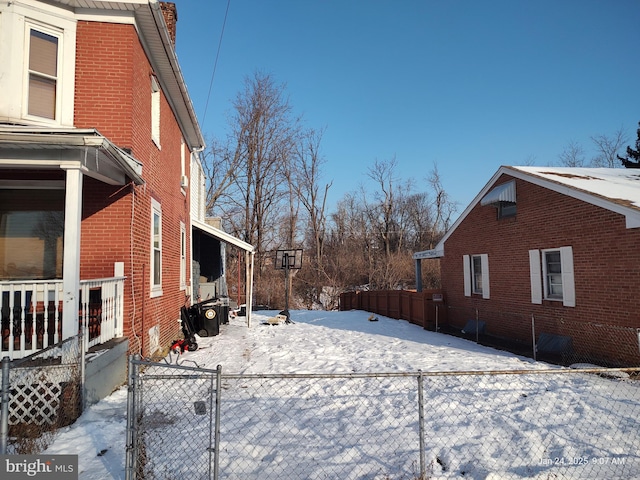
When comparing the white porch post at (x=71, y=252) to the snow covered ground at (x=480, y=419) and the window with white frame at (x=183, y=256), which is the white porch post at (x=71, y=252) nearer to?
the snow covered ground at (x=480, y=419)

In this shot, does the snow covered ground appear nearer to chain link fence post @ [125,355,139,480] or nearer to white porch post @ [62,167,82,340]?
chain link fence post @ [125,355,139,480]

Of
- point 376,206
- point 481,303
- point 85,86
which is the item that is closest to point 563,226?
point 481,303

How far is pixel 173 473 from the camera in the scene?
4133mm

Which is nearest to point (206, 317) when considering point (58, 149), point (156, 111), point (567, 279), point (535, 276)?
point (156, 111)

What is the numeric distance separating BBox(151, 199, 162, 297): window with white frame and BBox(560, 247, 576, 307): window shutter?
9.53 meters

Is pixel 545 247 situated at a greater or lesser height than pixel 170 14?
lesser

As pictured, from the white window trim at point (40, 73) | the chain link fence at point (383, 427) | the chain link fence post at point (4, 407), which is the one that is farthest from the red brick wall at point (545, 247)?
the white window trim at point (40, 73)

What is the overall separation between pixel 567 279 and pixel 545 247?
3.95 ft

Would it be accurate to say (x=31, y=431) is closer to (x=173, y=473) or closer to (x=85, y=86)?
(x=173, y=473)

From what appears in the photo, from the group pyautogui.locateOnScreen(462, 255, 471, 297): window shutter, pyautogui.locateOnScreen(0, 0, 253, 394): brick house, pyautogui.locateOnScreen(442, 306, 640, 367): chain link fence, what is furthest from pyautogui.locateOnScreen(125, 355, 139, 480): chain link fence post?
pyautogui.locateOnScreen(462, 255, 471, 297): window shutter

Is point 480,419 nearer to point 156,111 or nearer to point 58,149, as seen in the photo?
point 58,149

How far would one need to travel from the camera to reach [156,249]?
9.62 metres

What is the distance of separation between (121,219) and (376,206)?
35.9 meters

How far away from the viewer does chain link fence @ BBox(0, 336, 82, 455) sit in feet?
16.0
